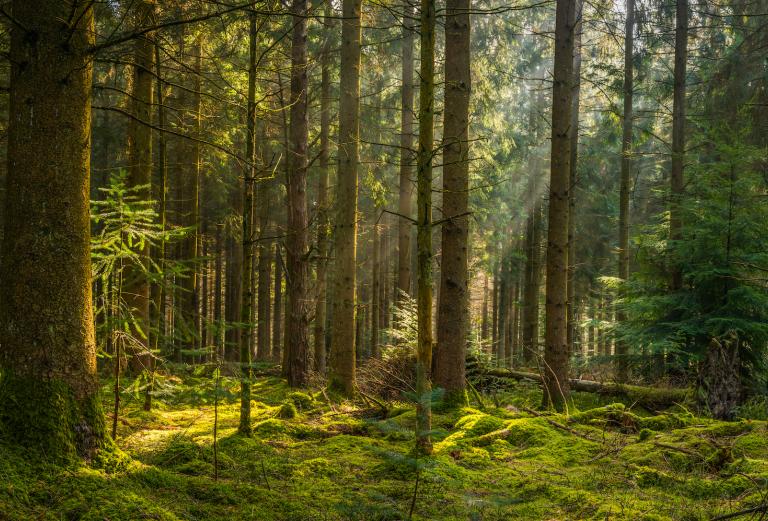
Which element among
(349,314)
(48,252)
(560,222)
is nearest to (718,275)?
(560,222)

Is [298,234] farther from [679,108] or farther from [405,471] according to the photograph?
[679,108]

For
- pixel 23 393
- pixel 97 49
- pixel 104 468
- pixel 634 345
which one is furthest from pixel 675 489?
pixel 634 345

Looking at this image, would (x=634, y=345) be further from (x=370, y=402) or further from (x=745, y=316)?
(x=370, y=402)

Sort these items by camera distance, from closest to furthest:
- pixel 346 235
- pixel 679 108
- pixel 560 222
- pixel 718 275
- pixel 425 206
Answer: pixel 425 206
pixel 560 222
pixel 718 275
pixel 346 235
pixel 679 108

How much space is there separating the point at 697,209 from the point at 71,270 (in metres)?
10.4

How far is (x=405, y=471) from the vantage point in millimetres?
5230

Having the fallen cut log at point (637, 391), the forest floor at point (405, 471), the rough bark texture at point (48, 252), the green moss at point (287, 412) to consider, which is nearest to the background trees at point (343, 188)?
the rough bark texture at point (48, 252)

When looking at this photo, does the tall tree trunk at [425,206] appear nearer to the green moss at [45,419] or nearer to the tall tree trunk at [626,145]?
the green moss at [45,419]

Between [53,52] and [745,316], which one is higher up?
[53,52]

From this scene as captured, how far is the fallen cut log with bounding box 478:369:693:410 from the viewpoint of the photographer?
9.92 meters

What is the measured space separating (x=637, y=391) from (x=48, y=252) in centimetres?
1051

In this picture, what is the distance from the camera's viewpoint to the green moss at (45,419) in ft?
11.8

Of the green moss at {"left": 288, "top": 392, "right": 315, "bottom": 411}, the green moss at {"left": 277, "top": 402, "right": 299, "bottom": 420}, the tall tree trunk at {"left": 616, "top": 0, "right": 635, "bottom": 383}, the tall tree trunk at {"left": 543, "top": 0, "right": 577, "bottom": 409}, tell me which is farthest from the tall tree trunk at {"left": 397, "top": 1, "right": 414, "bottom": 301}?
the green moss at {"left": 277, "top": 402, "right": 299, "bottom": 420}

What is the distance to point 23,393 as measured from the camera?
3658 mm
